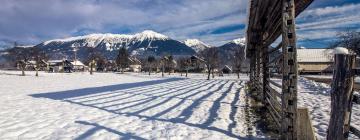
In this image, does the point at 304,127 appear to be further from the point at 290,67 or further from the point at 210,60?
the point at 210,60

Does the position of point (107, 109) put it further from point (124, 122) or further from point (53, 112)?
point (124, 122)

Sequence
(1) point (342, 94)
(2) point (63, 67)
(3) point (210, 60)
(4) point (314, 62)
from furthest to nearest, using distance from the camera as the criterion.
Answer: (2) point (63, 67), (4) point (314, 62), (3) point (210, 60), (1) point (342, 94)

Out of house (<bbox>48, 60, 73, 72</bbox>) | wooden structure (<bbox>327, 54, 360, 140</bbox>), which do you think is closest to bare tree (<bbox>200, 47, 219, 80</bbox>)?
wooden structure (<bbox>327, 54, 360, 140</bbox>)

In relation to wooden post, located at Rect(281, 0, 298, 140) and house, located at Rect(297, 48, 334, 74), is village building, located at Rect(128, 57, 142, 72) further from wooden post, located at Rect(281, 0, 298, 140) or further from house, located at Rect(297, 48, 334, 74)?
wooden post, located at Rect(281, 0, 298, 140)

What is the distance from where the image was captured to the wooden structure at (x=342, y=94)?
355 cm

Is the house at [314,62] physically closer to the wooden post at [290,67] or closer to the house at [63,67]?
the house at [63,67]

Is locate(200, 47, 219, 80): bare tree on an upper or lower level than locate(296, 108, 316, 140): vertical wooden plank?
upper

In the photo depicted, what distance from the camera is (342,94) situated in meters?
3.57

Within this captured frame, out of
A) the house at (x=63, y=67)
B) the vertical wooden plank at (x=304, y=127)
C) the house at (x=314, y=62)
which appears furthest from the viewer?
the house at (x=63, y=67)

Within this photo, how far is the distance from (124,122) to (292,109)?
3.99 metres

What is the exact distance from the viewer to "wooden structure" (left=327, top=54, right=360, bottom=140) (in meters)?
3.55

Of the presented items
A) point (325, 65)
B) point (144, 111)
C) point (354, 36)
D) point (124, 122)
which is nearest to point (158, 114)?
point (144, 111)

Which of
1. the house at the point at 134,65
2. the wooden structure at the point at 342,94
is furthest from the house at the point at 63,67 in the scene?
the wooden structure at the point at 342,94

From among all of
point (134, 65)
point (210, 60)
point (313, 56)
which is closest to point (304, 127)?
point (210, 60)
